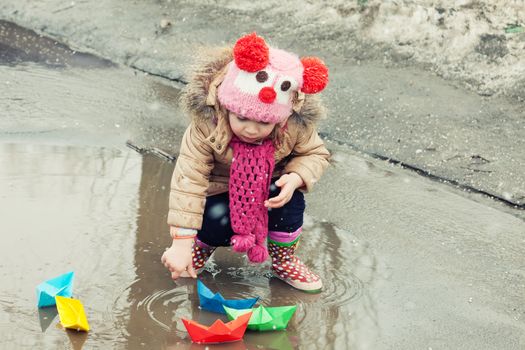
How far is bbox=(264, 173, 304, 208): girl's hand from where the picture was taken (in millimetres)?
3090

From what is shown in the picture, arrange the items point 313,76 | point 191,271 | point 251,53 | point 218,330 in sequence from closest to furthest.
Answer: point 218,330
point 251,53
point 313,76
point 191,271

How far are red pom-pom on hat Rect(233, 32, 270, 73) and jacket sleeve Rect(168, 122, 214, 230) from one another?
1.08 feet

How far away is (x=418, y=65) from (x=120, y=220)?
2.51 metres

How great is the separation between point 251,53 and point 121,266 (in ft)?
3.30

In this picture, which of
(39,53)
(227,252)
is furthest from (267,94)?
(39,53)

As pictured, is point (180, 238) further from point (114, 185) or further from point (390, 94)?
point (390, 94)

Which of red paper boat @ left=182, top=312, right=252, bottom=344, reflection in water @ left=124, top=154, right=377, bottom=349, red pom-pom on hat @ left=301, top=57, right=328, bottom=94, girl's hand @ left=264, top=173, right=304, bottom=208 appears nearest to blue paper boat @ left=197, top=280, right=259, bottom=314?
reflection in water @ left=124, top=154, right=377, bottom=349

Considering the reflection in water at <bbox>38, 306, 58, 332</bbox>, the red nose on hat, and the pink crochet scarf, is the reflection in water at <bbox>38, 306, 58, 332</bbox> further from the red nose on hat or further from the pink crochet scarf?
the red nose on hat

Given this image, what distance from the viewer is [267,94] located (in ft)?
9.52

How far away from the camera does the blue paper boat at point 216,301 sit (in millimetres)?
2996

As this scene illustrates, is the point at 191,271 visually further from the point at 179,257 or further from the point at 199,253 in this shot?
the point at 199,253

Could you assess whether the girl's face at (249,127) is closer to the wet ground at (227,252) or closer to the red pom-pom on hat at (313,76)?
the red pom-pom on hat at (313,76)

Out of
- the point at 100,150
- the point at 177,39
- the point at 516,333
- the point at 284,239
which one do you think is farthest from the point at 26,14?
the point at 516,333

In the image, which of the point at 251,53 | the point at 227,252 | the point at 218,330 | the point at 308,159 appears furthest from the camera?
the point at 227,252
